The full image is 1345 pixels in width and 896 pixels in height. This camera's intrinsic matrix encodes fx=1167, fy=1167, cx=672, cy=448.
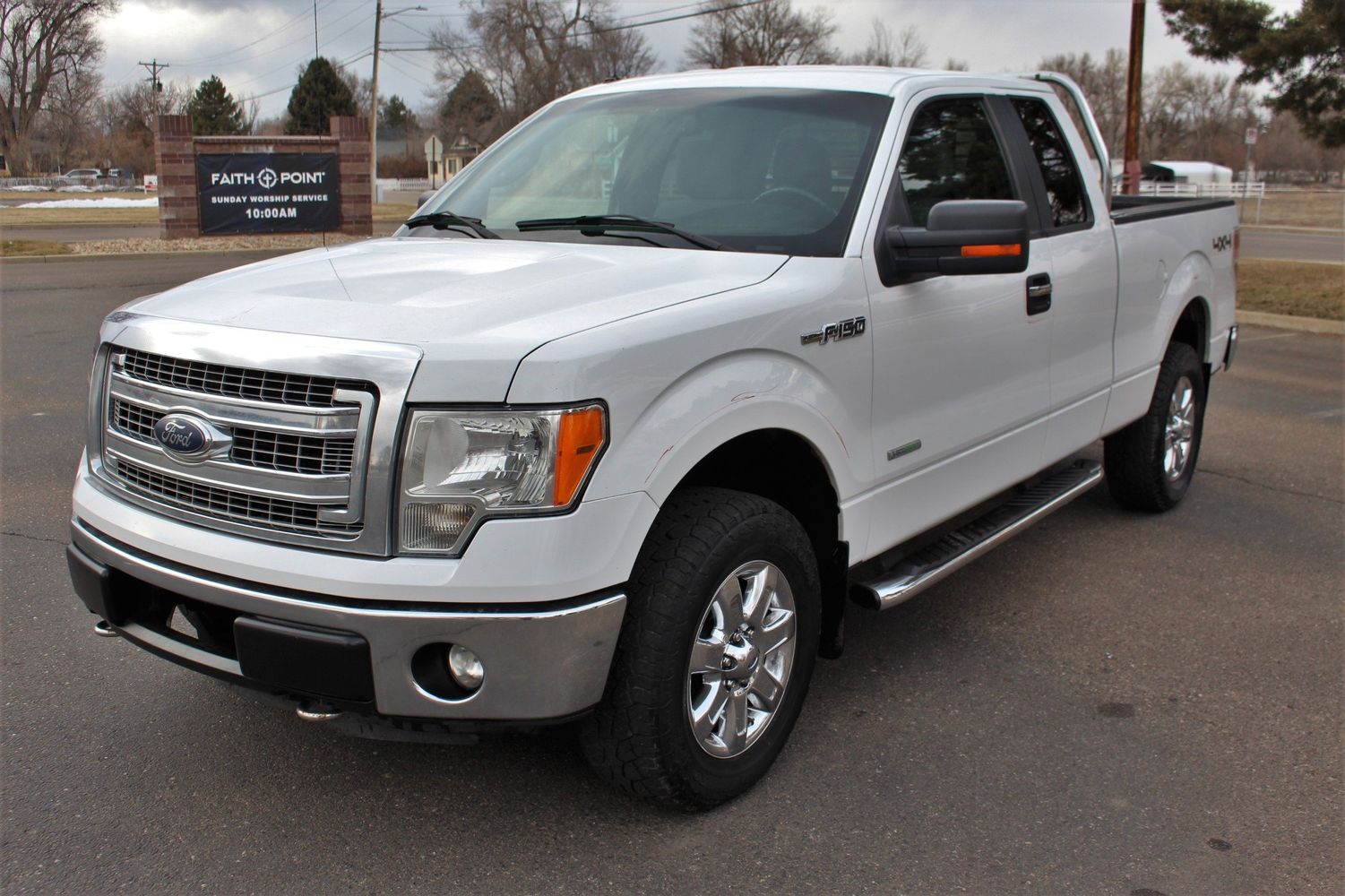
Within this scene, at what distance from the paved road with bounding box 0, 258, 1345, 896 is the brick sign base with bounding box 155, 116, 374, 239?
1932 centimetres

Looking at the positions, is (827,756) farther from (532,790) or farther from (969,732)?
(532,790)

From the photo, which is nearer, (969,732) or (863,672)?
(969,732)

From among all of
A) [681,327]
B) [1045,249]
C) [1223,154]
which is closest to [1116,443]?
[1045,249]

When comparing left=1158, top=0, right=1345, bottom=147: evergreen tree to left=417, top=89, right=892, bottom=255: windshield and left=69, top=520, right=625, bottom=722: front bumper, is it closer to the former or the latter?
left=417, top=89, right=892, bottom=255: windshield

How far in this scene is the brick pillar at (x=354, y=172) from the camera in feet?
76.9

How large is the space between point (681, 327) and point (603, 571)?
2.02 ft

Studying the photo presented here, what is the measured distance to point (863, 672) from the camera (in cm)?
397


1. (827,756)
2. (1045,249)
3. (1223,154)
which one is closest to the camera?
(827,756)

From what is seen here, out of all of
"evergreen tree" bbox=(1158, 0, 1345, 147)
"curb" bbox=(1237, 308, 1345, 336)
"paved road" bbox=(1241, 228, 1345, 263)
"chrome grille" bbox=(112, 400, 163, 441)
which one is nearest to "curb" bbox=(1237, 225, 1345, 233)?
"paved road" bbox=(1241, 228, 1345, 263)

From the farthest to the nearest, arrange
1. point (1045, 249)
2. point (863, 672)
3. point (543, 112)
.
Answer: point (543, 112) < point (1045, 249) < point (863, 672)

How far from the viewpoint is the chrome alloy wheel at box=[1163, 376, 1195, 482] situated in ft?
18.6

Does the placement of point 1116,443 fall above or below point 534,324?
below

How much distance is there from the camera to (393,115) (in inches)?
4688

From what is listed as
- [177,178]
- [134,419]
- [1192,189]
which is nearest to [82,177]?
[177,178]
